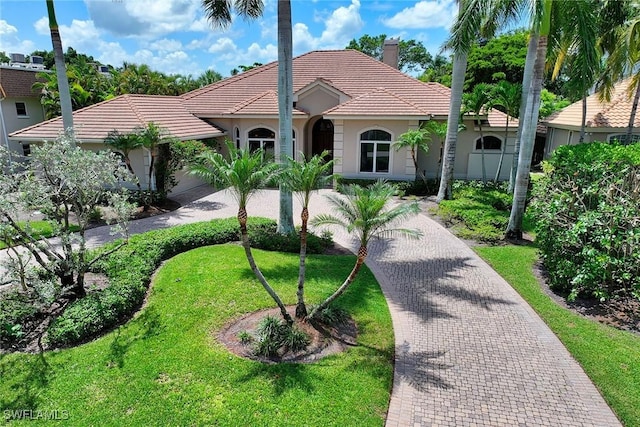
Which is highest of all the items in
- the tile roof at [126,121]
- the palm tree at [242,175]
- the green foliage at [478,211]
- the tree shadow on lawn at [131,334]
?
the tile roof at [126,121]

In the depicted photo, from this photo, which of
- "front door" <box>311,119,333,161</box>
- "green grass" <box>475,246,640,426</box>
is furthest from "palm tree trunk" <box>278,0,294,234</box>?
"front door" <box>311,119,333,161</box>

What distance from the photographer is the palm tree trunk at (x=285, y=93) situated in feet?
42.1

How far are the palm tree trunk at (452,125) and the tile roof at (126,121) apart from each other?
12.4 m

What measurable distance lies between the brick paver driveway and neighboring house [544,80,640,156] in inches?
590

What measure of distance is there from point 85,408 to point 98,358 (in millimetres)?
1334

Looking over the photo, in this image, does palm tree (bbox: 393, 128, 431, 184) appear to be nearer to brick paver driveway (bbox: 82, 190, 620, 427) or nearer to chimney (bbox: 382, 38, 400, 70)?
brick paver driveway (bbox: 82, 190, 620, 427)

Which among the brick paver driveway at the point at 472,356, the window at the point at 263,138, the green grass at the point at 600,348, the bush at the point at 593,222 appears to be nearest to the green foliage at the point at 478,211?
the brick paver driveway at the point at 472,356

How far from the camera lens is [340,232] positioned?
51.0 ft

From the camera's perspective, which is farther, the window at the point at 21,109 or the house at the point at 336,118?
the window at the point at 21,109

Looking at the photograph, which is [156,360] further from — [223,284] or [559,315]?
[559,315]

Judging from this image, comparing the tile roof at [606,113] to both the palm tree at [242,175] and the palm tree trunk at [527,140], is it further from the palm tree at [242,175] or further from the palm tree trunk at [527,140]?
the palm tree at [242,175]

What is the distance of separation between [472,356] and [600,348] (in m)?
2.57

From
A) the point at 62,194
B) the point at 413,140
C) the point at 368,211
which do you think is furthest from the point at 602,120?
the point at 62,194

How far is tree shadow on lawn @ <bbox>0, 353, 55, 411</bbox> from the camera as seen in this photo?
6.32 m
